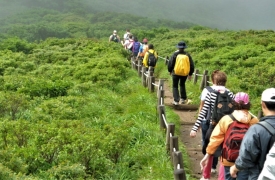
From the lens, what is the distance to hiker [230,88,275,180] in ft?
12.2

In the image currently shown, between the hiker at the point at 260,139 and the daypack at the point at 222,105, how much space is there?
1750mm

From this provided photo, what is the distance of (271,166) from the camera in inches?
131

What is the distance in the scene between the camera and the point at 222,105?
18.5 ft

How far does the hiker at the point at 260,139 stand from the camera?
12.2ft

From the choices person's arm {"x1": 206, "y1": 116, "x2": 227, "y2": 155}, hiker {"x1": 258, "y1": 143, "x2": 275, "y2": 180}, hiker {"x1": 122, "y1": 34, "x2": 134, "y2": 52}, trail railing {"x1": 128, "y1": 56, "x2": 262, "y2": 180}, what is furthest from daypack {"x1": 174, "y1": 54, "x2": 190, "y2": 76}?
hiker {"x1": 122, "y1": 34, "x2": 134, "y2": 52}

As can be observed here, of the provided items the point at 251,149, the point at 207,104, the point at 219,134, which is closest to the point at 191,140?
the point at 207,104

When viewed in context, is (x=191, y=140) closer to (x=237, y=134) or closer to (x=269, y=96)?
(x=237, y=134)

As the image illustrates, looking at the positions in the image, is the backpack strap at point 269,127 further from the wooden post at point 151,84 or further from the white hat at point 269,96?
the wooden post at point 151,84

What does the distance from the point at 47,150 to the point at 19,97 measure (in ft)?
13.5

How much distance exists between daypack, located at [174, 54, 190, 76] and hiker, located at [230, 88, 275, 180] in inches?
243

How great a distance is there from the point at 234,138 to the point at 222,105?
1.13 metres

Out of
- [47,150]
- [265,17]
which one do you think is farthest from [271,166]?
[265,17]

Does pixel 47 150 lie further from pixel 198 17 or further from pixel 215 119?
pixel 198 17

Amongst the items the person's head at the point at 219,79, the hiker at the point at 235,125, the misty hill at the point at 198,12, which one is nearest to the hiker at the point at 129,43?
the person's head at the point at 219,79
